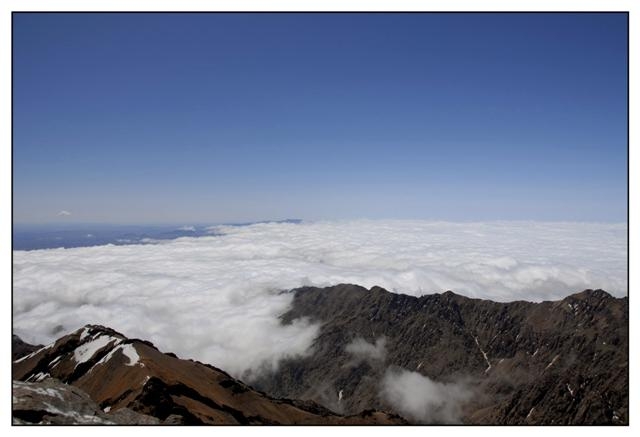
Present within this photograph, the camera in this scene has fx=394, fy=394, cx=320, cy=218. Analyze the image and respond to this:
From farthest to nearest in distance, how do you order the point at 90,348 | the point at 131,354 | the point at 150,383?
the point at 90,348 < the point at 131,354 < the point at 150,383

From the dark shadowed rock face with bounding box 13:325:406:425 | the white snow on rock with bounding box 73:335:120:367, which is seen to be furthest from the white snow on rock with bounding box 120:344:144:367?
the white snow on rock with bounding box 73:335:120:367

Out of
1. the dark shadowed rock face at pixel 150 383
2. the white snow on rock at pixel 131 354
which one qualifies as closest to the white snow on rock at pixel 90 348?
the dark shadowed rock face at pixel 150 383

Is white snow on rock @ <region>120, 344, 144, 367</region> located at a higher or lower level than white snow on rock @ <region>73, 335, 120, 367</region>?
higher

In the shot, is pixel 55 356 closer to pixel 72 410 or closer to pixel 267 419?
pixel 267 419

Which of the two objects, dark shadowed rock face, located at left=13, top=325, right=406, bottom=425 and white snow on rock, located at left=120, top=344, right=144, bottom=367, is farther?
white snow on rock, located at left=120, top=344, right=144, bottom=367

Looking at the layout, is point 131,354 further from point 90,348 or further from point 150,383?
point 150,383

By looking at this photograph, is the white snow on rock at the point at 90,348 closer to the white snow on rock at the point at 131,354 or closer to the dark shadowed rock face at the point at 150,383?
the dark shadowed rock face at the point at 150,383

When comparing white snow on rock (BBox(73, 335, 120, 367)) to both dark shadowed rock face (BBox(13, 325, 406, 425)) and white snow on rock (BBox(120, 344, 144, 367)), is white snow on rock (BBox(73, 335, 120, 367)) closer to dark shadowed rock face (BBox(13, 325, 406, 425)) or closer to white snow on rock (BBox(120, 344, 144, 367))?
dark shadowed rock face (BBox(13, 325, 406, 425))

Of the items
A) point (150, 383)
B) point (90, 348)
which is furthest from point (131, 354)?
point (150, 383)
